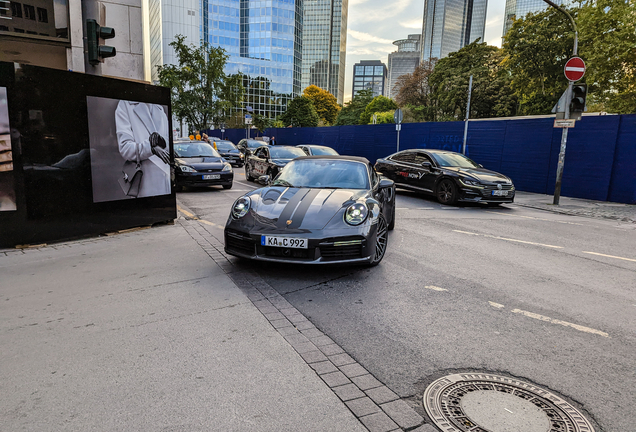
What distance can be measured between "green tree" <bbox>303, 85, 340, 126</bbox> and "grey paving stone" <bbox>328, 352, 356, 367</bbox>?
106 metres

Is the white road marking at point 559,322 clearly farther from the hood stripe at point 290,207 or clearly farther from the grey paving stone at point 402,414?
the hood stripe at point 290,207

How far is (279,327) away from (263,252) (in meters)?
1.39

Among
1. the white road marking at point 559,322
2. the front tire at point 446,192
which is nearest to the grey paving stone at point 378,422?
the white road marking at point 559,322

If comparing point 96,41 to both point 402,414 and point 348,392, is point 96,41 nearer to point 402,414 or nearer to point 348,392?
point 348,392

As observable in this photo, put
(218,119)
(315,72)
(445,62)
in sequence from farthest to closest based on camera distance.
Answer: (315,72) < (445,62) < (218,119)

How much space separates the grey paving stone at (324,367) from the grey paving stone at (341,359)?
5cm

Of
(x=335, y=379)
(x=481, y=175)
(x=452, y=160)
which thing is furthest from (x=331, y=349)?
(x=452, y=160)

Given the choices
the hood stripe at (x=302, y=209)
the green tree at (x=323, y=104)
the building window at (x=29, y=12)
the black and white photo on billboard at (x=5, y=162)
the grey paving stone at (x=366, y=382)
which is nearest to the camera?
the grey paving stone at (x=366, y=382)

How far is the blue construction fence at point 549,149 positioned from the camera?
13216 mm

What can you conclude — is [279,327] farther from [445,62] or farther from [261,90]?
[261,90]

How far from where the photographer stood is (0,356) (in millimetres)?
3143

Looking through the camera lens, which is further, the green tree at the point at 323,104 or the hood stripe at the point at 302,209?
the green tree at the point at 323,104

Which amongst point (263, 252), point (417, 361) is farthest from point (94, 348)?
point (417, 361)

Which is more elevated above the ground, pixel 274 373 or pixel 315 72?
pixel 315 72
